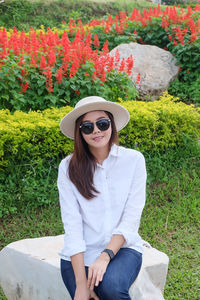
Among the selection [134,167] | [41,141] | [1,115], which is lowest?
[41,141]

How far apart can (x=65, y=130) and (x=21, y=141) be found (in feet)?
4.89

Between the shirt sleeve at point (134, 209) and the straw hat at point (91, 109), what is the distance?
12.9 inches

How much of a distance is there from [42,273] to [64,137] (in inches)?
71.8

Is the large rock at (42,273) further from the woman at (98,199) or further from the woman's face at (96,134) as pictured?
the woman's face at (96,134)

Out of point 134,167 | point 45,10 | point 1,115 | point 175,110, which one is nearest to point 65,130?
point 134,167

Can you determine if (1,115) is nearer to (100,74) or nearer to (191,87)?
(100,74)

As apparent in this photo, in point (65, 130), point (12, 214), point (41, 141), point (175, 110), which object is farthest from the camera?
point (175, 110)

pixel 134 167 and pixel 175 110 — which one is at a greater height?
pixel 134 167

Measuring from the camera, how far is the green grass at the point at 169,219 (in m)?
3.18

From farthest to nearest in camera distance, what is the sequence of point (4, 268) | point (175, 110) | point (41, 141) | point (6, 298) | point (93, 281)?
point (175, 110) → point (41, 141) → point (6, 298) → point (4, 268) → point (93, 281)

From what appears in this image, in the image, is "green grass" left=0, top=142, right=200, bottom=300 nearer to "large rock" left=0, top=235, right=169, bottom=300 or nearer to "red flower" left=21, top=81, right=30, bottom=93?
"large rock" left=0, top=235, right=169, bottom=300

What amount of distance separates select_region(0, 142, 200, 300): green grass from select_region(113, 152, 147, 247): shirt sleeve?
1035mm

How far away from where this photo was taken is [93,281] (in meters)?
2.02

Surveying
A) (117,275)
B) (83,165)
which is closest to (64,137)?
(83,165)
